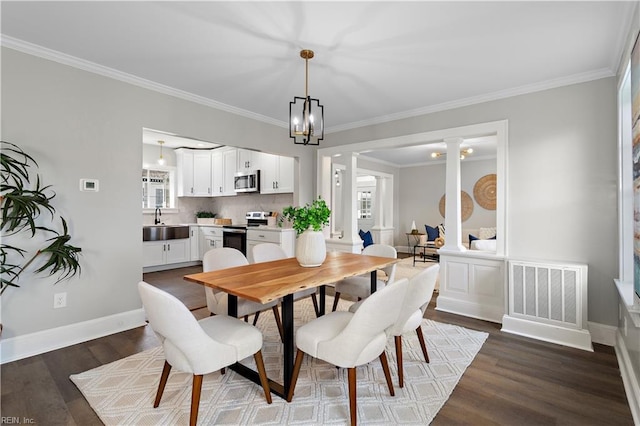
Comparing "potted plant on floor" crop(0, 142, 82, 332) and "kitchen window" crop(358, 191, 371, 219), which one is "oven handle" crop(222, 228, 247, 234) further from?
"kitchen window" crop(358, 191, 371, 219)

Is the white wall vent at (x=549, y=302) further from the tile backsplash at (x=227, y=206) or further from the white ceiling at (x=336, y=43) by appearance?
the tile backsplash at (x=227, y=206)

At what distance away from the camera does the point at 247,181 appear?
600cm

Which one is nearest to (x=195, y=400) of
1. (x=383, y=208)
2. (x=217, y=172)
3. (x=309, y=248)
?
(x=309, y=248)

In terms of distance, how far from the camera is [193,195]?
685 cm

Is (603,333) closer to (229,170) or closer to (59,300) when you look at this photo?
(59,300)

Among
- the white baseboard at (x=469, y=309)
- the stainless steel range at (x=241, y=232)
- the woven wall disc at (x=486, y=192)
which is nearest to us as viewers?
the white baseboard at (x=469, y=309)

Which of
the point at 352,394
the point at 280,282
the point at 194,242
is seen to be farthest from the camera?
the point at 194,242

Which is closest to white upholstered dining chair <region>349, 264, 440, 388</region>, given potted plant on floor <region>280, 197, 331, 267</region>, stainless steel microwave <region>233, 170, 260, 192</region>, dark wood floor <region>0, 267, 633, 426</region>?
dark wood floor <region>0, 267, 633, 426</region>

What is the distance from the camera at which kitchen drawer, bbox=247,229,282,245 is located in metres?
5.07

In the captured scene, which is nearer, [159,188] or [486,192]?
[159,188]

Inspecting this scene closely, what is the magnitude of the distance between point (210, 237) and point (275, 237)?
197cm

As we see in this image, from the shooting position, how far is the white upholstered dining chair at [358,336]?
5.27 ft

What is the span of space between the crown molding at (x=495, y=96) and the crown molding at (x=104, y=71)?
1.90 meters

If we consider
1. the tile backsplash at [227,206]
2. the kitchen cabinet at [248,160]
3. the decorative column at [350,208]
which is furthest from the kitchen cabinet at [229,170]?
the decorative column at [350,208]
